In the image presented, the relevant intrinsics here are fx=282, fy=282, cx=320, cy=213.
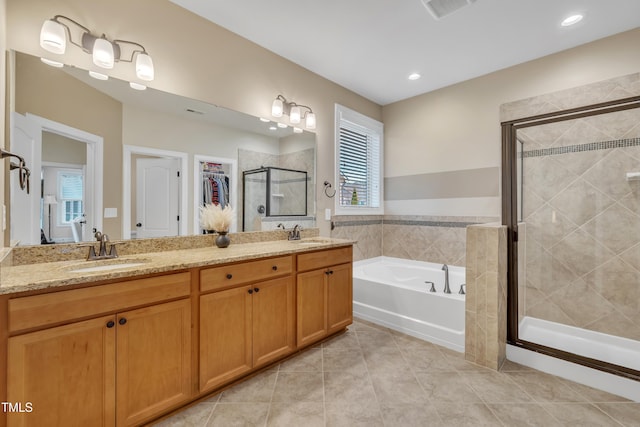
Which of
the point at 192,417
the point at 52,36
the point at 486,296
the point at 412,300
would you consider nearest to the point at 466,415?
the point at 486,296

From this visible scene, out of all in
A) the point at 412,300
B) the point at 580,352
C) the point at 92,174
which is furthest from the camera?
the point at 412,300

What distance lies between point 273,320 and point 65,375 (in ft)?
3.72

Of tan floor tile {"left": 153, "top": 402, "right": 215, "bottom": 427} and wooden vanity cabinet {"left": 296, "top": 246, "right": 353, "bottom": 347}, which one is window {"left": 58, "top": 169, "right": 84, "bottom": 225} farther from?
wooden vanity cabinet {"left": 296, "top": 246, "right": 353, "bottom": 347}

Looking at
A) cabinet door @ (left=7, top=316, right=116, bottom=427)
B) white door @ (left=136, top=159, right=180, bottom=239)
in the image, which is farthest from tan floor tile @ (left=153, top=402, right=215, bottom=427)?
white door @ (left=136, top=159, right=180, bottom=239)

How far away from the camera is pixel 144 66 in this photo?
6.33 ft

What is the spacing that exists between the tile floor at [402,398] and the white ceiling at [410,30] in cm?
273

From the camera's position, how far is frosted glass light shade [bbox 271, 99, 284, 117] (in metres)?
2.75

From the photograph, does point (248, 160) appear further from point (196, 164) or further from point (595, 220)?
point (595, 220)

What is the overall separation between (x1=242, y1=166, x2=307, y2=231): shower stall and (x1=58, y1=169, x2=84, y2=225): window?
1115 mm

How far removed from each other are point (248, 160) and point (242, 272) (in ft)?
3.73

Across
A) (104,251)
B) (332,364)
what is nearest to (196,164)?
(104,251)

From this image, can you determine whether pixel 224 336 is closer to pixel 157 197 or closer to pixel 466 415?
pixel 157 197

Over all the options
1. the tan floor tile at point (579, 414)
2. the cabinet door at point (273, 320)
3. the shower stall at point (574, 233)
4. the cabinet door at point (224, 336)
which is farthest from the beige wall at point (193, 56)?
the tan floor tile at point (579, 414)

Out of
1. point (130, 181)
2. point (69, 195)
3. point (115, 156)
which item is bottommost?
point (69, 195)
